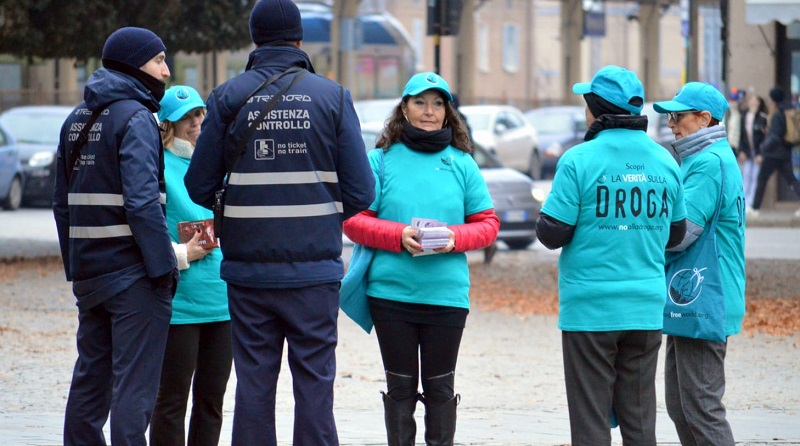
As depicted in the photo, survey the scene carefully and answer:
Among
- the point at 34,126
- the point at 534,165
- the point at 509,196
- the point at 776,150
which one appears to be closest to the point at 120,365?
the point at 509,196

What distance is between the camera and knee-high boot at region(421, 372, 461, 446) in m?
6.41

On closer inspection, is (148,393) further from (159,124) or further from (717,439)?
(717,439)

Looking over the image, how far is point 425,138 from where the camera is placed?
253 inches

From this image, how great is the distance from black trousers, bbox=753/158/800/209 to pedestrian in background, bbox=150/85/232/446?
18.6 meters

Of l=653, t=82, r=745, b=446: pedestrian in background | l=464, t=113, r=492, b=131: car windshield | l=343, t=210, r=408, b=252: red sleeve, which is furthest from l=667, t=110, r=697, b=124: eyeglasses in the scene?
l=464, t=113, r=492, b=131: car windshield

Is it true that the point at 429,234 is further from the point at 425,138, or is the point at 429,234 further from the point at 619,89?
the point at 619,89

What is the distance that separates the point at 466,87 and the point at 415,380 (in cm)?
4123

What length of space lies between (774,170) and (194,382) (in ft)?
61.7

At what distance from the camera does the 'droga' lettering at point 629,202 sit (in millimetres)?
5934

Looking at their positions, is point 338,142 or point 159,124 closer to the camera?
point 338,142

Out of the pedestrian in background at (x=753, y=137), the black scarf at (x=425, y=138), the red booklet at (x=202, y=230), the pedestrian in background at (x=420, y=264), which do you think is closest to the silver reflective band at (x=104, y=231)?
the red booklet at (x=202, y=230)

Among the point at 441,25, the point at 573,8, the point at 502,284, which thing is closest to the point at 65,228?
the point at 502,284

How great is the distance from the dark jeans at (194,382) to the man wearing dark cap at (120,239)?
30 centimetres

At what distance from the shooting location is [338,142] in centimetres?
565
